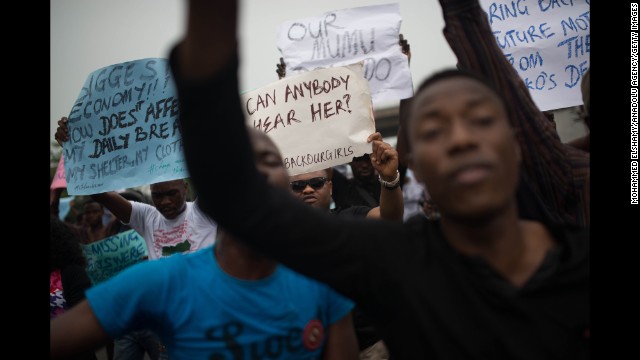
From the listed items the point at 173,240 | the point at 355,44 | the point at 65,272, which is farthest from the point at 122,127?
the point at 355,44

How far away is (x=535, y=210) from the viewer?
1.92 meters

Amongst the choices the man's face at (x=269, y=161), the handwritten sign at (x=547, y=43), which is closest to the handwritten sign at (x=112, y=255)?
the handwritten sign at (x=547, y=43)

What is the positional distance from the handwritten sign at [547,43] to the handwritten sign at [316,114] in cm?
113

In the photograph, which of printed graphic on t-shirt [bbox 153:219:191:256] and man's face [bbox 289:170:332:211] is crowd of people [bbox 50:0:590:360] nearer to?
man's face [bbox 289:170:332:211]

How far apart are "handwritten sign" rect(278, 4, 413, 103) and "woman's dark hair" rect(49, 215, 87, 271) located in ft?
7.32

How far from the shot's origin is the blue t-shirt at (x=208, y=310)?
71.8 inches

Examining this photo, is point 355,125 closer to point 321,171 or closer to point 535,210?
point 321,171

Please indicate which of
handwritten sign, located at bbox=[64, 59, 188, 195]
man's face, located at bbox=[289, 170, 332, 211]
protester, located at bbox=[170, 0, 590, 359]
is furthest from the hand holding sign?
protester, located at bbox=[170, 0, 590, 359]

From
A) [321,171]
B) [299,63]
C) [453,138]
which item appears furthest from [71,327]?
[299,63]

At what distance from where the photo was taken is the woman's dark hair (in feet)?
14.0

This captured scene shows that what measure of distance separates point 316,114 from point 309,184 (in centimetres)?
57

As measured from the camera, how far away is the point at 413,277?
1.38 meters

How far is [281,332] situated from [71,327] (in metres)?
0.65

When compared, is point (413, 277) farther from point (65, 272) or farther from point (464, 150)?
point (65, 272)
